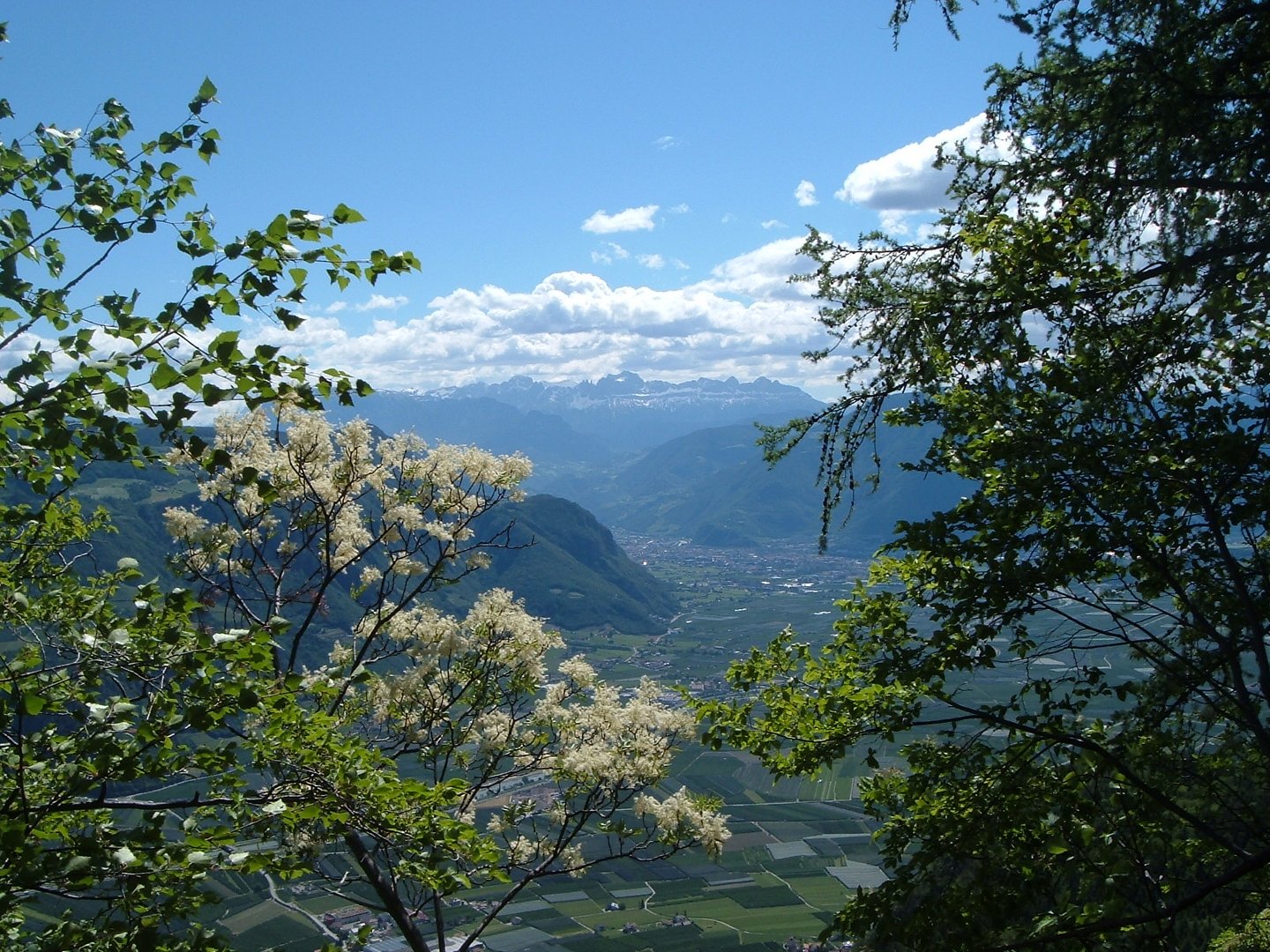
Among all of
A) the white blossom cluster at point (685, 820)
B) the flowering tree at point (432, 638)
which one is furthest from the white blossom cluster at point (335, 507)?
the white blossom cluster at point (685, 820)

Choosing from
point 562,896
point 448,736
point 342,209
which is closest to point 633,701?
point 448,736

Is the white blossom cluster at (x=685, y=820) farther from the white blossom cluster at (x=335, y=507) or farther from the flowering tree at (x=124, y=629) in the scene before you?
the flowering tree at (x=124, y=629)

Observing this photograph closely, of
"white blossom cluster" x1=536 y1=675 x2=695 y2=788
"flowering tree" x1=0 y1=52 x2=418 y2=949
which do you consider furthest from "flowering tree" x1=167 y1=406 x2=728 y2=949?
"flowering tree" x1=0 y1=52 x2=418 y2=949

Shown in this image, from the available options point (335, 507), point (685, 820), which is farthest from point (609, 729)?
point (335, 507)

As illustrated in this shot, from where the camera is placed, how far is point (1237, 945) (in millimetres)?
5641

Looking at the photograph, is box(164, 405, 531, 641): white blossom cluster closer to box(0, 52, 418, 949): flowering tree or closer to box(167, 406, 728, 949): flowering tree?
box(167, 406, 728, 949): flowering tree

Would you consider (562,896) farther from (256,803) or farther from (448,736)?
(256,803)

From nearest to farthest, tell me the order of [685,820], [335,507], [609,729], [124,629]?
[124,629], [335,507], [685,820], [609,729]

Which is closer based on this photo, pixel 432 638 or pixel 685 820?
pixel 685 820

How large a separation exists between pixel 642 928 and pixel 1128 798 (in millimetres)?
72329

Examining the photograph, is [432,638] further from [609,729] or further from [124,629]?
[124,629]

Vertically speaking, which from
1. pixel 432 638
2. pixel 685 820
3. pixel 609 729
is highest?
pixel 432 638

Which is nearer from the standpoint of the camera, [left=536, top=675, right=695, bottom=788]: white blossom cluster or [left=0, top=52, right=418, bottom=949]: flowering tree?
[left=0, top=52, right=418, bottom=949]: flowering tree

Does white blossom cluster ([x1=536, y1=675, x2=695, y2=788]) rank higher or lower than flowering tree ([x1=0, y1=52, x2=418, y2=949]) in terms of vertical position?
lower
